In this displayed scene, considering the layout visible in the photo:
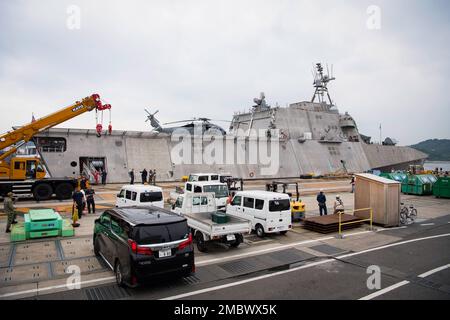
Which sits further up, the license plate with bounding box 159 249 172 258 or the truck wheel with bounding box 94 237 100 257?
the license plate with bounding box 159 249 172 258

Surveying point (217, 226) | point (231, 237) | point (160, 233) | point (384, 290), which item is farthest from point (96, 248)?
point (384, 290)

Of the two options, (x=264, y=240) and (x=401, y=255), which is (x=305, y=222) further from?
(x=401, y=255)

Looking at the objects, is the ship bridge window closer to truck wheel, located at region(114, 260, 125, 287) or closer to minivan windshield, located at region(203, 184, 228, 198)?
minivan windshield, located at region(203, 184, 228, 198)

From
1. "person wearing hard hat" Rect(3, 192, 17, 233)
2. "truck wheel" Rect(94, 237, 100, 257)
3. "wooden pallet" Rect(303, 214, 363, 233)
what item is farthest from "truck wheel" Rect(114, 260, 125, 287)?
"wooden pallet" Rect(303, 214, 363, 233)

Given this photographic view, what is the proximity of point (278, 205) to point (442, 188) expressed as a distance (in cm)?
2040

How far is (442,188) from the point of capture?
82.1 ft

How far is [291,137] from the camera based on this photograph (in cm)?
4412

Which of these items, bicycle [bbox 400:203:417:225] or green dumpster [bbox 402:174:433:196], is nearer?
bicycle [bbox 400:203:417:225]

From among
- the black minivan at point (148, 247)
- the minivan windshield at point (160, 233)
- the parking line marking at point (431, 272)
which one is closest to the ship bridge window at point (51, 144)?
the black minivan at point (148, 247)

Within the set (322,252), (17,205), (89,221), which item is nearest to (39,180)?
(17,205)

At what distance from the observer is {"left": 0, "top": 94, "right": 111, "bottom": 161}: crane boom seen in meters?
19.4

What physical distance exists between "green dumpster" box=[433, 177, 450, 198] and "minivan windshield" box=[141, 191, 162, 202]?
23856 mm
